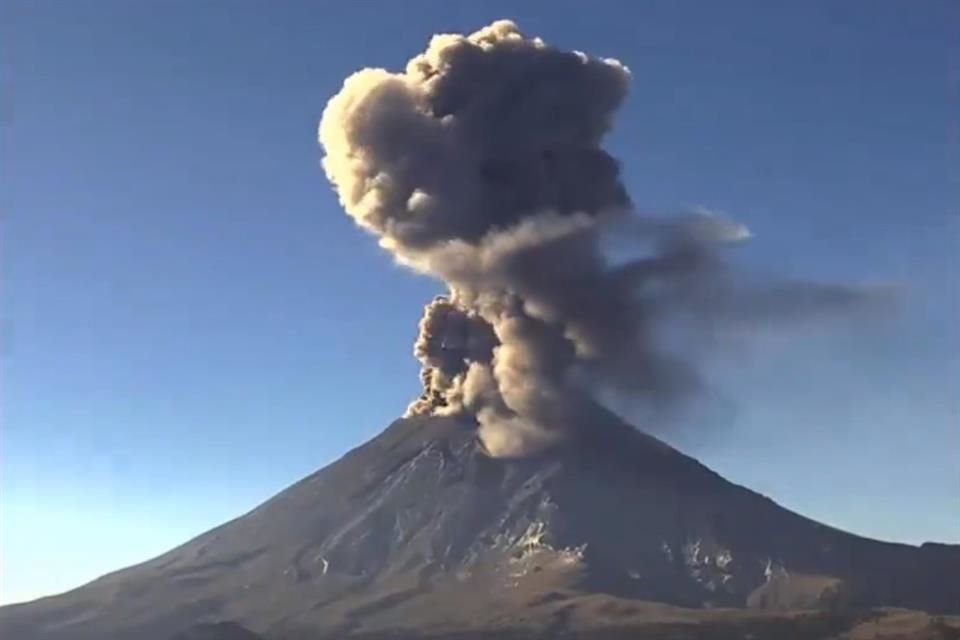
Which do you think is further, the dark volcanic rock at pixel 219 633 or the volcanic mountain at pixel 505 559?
the volcanic mountain at pixel 505 559

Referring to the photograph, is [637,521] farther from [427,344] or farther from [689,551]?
[427,344]

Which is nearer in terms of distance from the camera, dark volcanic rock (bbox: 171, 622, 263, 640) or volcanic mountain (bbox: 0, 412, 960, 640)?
dark volcanic rock (bbox: 171, 622, 263, 640)

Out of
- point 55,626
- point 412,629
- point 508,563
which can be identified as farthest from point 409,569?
point 55,626

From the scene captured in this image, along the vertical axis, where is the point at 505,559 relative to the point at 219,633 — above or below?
above

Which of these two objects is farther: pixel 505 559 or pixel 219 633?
pixel 505 559

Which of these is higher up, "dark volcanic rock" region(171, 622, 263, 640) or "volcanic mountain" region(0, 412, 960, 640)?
"volcanic mountain" region(0, 412, 960, 640)

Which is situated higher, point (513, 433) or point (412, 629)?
point (513, 433)

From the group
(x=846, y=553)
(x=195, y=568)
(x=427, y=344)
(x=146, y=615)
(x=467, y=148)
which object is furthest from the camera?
(x=195, y=568)

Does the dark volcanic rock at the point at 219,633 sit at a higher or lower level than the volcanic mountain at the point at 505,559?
lower
